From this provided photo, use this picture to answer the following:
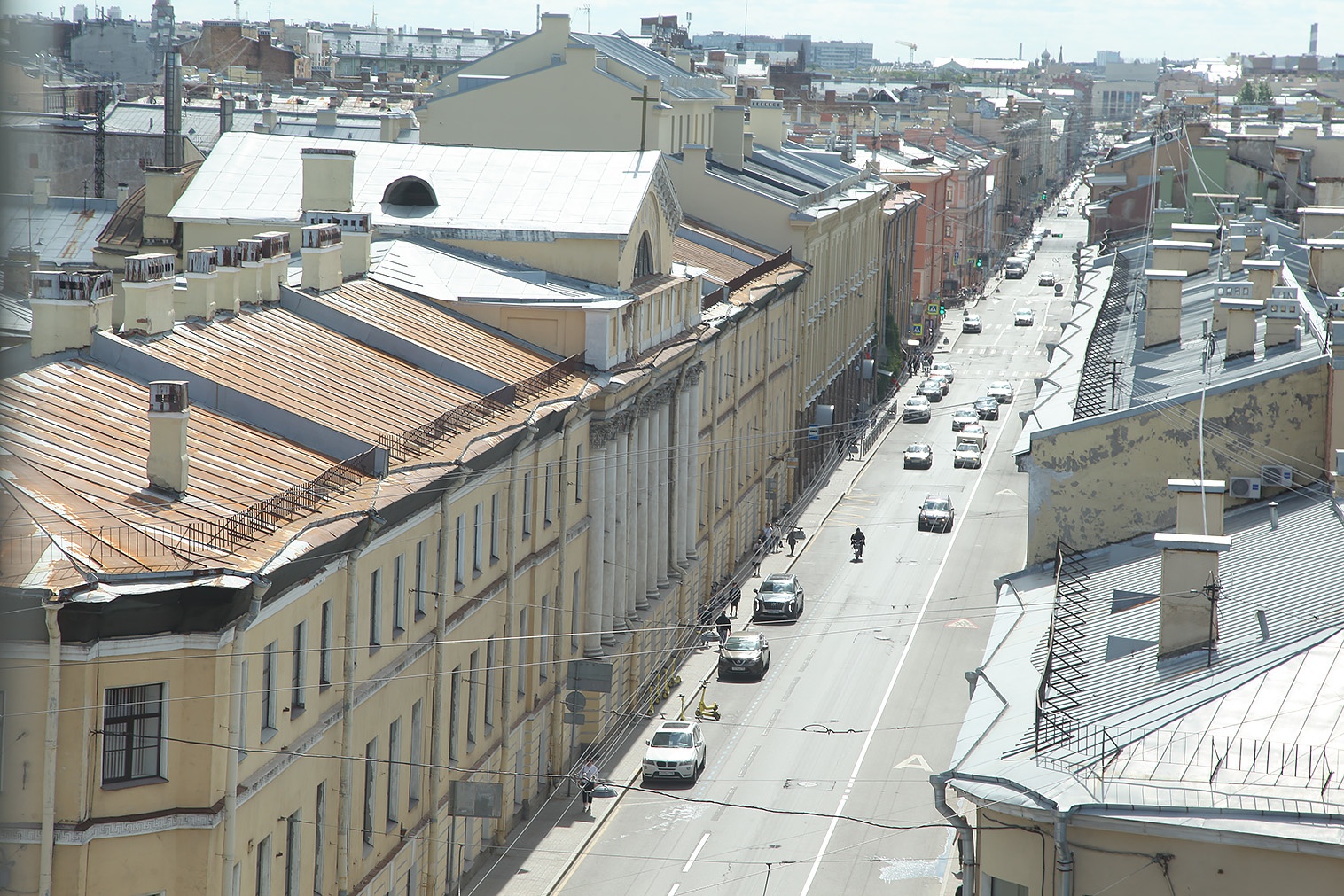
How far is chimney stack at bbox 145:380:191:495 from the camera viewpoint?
21250 millimetres

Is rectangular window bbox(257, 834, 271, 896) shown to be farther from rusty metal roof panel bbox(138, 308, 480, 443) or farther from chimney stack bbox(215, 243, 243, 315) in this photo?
chimney stack bbox(215, 243, 243, 315)

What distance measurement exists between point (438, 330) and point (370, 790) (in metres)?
12.8

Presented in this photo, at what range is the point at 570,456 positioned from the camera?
34.5m

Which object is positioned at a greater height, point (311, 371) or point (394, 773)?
point (311, 371)

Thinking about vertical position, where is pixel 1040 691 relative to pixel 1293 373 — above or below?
below

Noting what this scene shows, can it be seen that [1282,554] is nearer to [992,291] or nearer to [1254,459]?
[1254,459]

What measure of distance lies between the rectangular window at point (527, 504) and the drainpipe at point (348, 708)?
848cm

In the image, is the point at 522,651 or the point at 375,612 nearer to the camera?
→ the point at 375,612

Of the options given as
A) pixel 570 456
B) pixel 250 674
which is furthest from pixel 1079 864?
pixel 570 456

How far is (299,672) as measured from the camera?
71.4 ft

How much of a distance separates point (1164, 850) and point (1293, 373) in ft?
39.1

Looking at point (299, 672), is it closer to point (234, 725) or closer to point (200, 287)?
point (234, 725)

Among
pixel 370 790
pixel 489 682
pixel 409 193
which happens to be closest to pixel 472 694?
pixel 489 682

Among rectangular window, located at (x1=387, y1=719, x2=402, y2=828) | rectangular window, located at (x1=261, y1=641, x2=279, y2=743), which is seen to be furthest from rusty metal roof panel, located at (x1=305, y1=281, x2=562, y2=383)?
rectangular window, located at (x1=261, y1=641, x2=279, y2=743)
